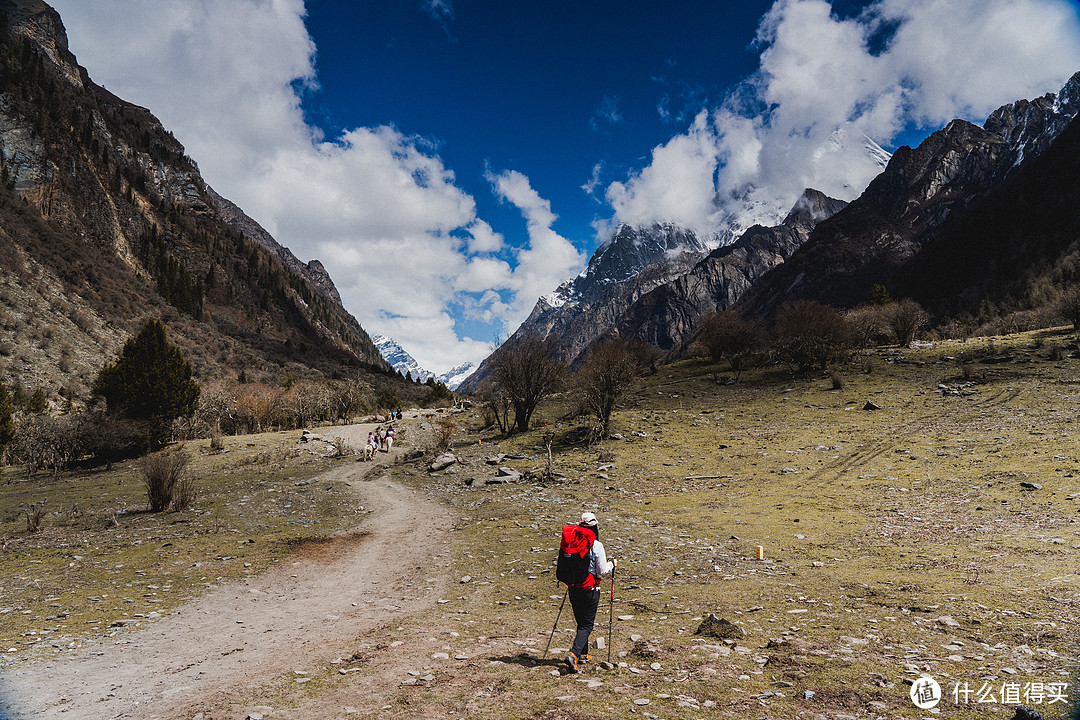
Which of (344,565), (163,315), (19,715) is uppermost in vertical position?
(163,315)

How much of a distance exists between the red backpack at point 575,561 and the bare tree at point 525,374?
26329 millimetres

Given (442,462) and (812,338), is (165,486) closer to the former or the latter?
(442,462)

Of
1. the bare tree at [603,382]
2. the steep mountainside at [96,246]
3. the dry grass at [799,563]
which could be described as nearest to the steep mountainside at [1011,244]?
the bare tree at [603,382]

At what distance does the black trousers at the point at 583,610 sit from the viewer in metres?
6.33

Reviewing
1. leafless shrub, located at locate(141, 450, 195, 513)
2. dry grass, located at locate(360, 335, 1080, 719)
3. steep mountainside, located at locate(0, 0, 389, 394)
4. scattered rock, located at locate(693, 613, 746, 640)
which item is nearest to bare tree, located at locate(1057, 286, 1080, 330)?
dry grass, located at locate(360, 335, 1080, 719)

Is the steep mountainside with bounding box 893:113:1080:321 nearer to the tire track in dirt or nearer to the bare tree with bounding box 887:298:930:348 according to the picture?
the bare tree with bounding box 887:298:930:348

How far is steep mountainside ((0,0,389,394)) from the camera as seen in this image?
167 ft

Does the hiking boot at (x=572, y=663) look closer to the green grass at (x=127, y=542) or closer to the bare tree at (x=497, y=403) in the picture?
the green grass at (x=127, y=542)

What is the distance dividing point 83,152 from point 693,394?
134 meters

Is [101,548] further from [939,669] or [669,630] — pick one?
[939,669]

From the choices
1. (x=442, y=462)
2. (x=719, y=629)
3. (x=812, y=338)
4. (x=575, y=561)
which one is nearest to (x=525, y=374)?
(x=442, y=462)

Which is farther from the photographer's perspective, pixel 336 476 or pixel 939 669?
pixel 336 476

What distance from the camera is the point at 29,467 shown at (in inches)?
1080

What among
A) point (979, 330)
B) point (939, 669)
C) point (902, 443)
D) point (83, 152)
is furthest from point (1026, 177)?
point (83, 152)
